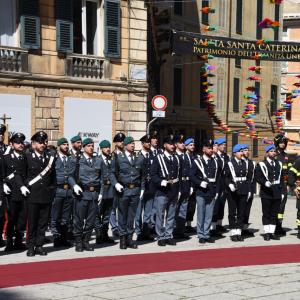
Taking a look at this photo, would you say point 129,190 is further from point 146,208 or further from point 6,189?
point 6,189

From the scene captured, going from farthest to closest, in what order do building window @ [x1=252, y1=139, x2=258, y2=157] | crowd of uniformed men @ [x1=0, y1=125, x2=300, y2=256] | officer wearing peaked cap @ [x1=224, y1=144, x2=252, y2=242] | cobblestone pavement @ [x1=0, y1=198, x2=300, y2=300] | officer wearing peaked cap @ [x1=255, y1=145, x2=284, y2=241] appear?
building window @ [x1=252, y1=139, x2=258, y2=157] < officer wearing peaked cap @ [x1=255, y1=145, x2=284, y2=241] < officer wearing peaked cap @ [x1=224, y1=144, x2=252, y2=242] < crowd of uniformed men @ [x1=0, y1=125, x2=300, y2=256] < cobblestone pavement @ [x1=0, y1=198, x2=300, y2=300]

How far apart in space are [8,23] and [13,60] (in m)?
1.15

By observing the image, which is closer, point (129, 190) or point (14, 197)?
point (14, 197)

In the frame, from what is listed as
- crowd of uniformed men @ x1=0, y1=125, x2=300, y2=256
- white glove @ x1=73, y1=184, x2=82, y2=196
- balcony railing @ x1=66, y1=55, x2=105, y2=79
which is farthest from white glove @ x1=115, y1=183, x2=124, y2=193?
balcony railing @ x1=66, y1=55, x2=105, y2=79

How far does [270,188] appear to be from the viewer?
1480 cm

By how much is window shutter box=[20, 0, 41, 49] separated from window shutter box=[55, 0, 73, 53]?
2.45ft

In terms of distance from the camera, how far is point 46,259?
40.0ft

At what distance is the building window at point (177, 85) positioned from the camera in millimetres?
37688

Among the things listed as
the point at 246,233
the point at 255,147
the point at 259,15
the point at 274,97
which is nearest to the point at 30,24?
the point at 246,233

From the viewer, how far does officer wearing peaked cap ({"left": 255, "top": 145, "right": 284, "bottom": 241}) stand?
1482 centimetres

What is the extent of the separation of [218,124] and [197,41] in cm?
1388

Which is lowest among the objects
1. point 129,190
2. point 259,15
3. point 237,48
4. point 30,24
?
point 129,190

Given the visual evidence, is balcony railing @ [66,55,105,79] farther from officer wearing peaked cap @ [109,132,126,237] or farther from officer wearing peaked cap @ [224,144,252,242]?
officer wearing peaked cap @ [224,144,252,242]

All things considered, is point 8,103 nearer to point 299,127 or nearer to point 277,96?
point 277,96
